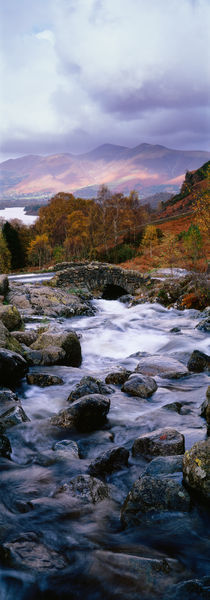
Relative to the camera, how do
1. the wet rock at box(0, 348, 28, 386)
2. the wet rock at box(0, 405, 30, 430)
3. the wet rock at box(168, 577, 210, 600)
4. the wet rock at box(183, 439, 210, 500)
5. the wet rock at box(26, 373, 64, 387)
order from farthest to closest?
the wet rock at box(26, 373, 64, 387)
the wet rock at box(0, 348, 28, 386)
the wet rock at box(0, 405, 30, 430)
the wet rock at box(183, 439, 210, 500)
the wet rock at box(168, 577, 210, 600)

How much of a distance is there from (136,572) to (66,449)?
2820 millimetres

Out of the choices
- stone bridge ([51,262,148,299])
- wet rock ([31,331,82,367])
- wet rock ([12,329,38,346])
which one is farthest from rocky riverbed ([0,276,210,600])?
stone bridge ([51,262,148,299])

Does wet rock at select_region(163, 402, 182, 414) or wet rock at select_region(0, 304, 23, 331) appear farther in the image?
wet rock at select_region(0, 304, 23, 331)

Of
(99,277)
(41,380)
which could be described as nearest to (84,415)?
(41,380)

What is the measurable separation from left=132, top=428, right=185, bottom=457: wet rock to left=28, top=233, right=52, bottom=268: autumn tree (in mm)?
62950

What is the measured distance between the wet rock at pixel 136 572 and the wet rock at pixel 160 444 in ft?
6.15

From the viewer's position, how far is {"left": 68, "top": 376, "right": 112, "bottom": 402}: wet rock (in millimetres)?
8195

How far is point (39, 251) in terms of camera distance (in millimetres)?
69750

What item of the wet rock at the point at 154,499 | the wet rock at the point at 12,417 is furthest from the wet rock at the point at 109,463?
the wet rock at the point at 12,417

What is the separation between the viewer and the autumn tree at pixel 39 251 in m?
67.9

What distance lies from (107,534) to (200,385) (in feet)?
19.4

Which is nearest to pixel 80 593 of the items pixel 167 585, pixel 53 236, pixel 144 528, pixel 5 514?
pixel 167 585

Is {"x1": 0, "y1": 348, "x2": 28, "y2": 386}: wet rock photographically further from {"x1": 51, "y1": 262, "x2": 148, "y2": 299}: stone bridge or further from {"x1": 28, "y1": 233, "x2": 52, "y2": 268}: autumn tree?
{"x1": 28, "y1": 233, "x2": 52, "y2": 268}: autumn tree

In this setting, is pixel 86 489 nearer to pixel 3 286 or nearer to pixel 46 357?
pixel 46 357
